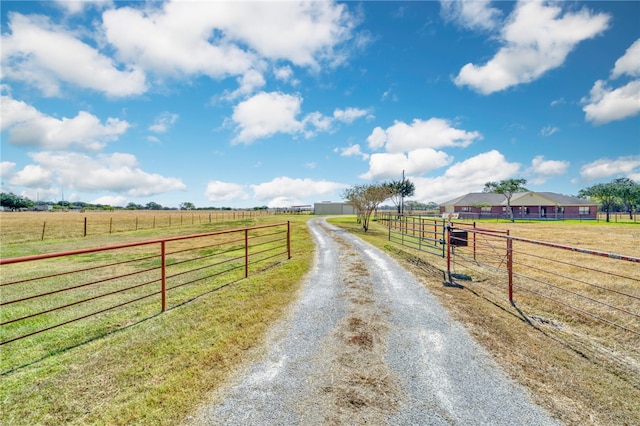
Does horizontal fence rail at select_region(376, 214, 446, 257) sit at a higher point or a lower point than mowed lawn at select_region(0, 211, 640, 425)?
higher

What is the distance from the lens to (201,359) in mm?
3752

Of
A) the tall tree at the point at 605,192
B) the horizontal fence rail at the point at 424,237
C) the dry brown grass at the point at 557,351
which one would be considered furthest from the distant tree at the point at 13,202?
the tall tree at the point at 605,192

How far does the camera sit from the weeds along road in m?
2.77

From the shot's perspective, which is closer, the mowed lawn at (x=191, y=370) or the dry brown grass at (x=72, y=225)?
the mowed lawn at (x=191, y=370)

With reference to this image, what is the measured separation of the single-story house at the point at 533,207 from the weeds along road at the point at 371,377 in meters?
54.1

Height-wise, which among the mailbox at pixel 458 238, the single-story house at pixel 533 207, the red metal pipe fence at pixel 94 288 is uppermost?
the single-story house at pixel 533 207

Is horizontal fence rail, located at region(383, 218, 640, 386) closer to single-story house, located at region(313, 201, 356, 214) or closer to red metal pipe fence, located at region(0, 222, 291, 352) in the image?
red metal pipe fence, located at region(0, 222, 291, 352)

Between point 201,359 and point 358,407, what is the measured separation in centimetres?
216

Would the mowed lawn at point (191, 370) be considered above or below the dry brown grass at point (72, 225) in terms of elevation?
below

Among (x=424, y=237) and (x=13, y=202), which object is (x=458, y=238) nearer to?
(x=424, y=237)

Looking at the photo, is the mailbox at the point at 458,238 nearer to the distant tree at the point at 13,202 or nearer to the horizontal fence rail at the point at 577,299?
the horizontal fence rail at the point at 577,299

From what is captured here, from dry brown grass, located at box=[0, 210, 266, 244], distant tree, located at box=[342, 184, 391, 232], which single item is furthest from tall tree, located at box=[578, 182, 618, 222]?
dry brown grass, located at box=[0, 210, 266, 244]

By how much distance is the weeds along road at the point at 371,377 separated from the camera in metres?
2.77

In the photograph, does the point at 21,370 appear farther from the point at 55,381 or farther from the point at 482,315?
the point at 482,315
